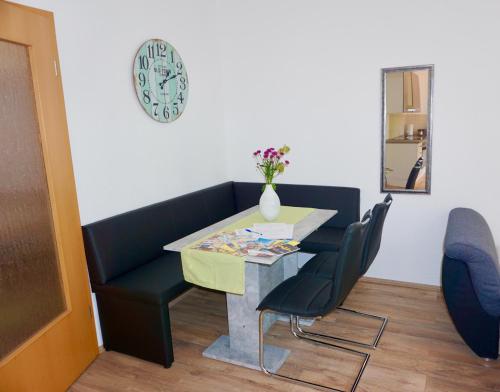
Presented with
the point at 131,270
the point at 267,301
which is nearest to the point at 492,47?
the point at 267,301

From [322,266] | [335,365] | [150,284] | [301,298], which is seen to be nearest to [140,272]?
[150,284]

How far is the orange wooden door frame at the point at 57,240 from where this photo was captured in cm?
203

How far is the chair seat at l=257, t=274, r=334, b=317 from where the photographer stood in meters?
2.15

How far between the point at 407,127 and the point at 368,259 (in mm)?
1297

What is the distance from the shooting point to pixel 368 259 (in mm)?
2508

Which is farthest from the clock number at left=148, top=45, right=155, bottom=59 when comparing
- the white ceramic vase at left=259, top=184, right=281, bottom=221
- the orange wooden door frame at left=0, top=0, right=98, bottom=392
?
the white ceramic vase at left=259, top=184, right=281, bottom=221

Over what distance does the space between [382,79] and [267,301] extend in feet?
6.77

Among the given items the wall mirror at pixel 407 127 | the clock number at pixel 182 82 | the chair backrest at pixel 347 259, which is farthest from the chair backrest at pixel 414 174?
the clock number at pixel 182 82

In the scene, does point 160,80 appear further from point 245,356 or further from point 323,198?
point 245,356

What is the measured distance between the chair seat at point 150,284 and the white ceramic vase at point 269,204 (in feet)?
2.25

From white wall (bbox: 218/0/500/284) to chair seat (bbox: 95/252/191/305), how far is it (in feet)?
5.16

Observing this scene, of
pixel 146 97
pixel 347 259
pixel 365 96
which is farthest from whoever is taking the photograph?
pixel 365 96

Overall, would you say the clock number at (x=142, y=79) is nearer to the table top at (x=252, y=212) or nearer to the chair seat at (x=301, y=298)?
the table top at (x=252, y=212)

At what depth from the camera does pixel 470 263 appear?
2.22 metres
